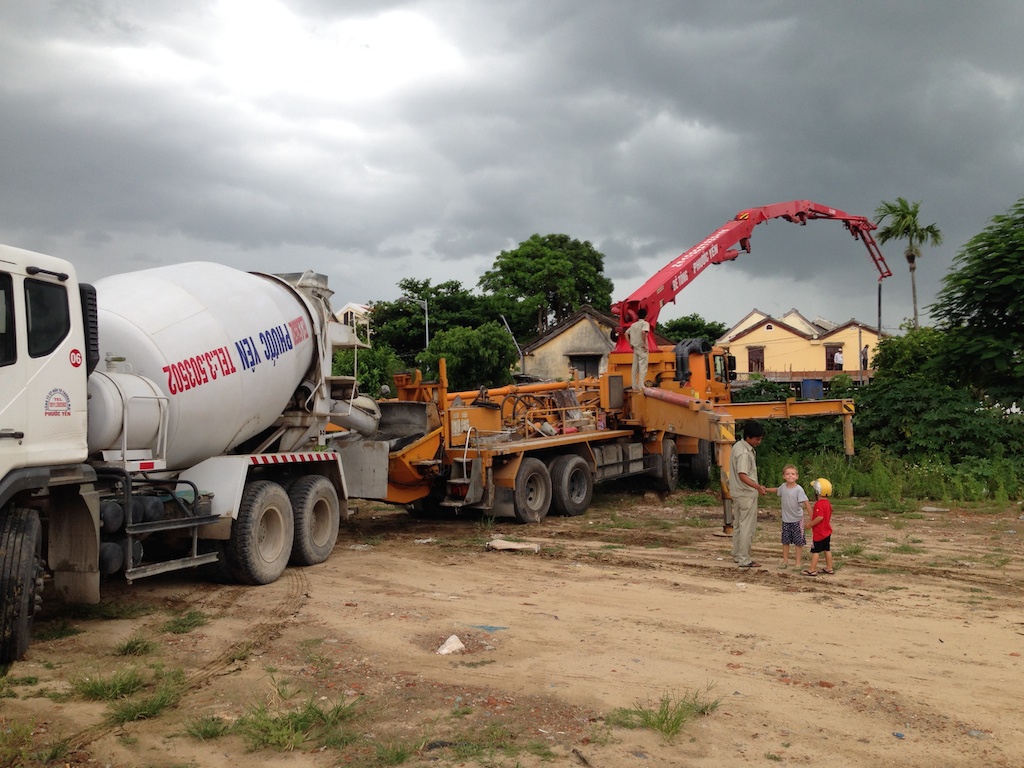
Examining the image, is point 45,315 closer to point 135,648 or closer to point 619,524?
point 135,648

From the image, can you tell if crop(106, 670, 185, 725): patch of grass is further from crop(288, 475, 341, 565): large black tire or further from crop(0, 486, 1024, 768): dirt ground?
crop(288, 475, 341, 565): large black tire

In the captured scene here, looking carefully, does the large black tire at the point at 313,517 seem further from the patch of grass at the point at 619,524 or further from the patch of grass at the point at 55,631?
the patch of grass at the point at 619,524

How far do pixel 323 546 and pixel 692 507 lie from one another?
7563 mm

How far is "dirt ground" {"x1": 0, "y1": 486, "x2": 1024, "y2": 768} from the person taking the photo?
4773 millimetres

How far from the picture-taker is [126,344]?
7887mm

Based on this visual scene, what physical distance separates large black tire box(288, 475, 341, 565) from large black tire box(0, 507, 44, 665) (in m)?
3.59

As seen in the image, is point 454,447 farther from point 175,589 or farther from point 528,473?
point 175,589

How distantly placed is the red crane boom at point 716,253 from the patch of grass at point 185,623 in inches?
433

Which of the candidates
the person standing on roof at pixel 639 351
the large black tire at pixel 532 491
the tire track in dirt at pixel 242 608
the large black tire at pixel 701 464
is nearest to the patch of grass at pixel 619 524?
the large black tire at pixel 532 491

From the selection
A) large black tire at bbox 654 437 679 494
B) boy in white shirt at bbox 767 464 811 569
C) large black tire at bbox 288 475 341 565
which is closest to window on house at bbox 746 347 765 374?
large black tire at bbox 654 437 679 494

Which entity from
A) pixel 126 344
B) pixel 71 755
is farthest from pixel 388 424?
pixel 71 755

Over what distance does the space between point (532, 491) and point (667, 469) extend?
413 cm

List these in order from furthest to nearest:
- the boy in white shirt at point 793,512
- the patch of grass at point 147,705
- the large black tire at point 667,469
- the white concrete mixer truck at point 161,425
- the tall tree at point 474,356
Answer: the tall tree at point 474,356
the large black tire at point 667,469
the boy in white shirt at point 793,512
the white concrete mixer truck at point 161,425
the patch of grass at point 147,705

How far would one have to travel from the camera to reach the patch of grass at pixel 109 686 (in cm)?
552
